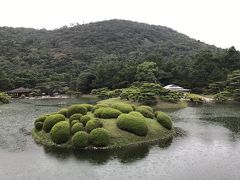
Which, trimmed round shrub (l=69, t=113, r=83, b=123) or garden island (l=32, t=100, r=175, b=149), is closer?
garden island (l=32, t=100, r=175, b=149)

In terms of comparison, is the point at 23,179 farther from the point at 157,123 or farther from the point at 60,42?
the point at 60,42

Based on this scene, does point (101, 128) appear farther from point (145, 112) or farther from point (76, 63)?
point (76, 63)

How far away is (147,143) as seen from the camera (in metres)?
34.9

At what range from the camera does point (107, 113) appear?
125 feet

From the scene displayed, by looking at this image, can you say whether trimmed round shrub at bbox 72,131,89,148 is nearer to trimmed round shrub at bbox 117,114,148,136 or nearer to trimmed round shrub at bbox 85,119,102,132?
trimmed round shrub at bbox 85,119,102,132

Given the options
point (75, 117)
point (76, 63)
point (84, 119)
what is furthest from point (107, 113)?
point (76, 63)

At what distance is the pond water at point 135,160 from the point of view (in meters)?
26.1

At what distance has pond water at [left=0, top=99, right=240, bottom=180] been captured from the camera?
2612 cm

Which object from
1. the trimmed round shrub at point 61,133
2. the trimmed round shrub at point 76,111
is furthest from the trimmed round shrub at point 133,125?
the trimmed round shrub at point 61,133

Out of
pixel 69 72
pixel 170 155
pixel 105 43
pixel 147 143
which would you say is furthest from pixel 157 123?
pixel 105 43

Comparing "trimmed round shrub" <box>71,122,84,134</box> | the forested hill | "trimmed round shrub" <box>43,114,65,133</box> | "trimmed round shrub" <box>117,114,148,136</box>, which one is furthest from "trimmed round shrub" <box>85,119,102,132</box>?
the forested hill

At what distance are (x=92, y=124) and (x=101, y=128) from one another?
48.2 inches

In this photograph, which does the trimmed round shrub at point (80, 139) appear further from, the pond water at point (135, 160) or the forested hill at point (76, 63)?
the forested hill at point (76, 63)

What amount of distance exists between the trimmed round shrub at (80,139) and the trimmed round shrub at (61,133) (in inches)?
43.8
